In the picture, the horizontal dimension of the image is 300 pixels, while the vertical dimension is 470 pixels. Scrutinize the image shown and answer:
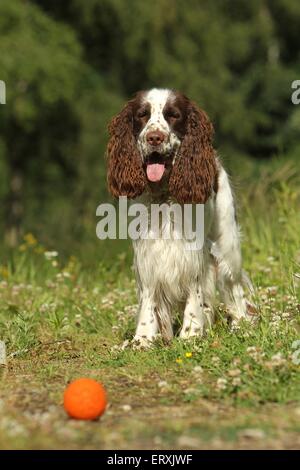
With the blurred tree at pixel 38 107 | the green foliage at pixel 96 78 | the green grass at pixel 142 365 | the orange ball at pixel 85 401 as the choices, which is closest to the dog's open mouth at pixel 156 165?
the green grass at pixel 142 365

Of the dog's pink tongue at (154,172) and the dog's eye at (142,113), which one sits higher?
the dog's eye at (142,113)

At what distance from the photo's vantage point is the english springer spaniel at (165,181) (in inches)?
212

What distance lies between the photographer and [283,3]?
76.1 feet

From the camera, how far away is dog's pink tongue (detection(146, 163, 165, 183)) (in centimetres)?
539

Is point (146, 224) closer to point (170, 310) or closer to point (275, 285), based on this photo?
point (170, 310)

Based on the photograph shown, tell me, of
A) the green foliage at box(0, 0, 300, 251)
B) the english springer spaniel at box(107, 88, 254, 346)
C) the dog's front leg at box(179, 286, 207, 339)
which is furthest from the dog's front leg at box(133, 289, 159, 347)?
the green foliage at box(0, 0, 300, 251)

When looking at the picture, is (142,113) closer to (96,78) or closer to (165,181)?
(165,181)

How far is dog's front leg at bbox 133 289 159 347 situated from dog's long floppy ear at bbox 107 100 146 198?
63 cm

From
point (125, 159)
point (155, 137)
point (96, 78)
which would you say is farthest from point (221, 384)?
point (96, 78)

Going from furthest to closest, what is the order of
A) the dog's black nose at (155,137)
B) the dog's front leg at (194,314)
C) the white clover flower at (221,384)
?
the dog's front leg at (194,314)
the dog's black nose at (155,137)
the white clover flower at (221,384)

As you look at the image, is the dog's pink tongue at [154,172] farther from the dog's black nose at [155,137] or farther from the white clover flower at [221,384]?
the white clover flower at [221,384]

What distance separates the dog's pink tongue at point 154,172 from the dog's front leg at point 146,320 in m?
0.70

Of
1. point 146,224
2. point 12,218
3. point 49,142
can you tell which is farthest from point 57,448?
point 49,142

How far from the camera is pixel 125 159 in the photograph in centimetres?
560
